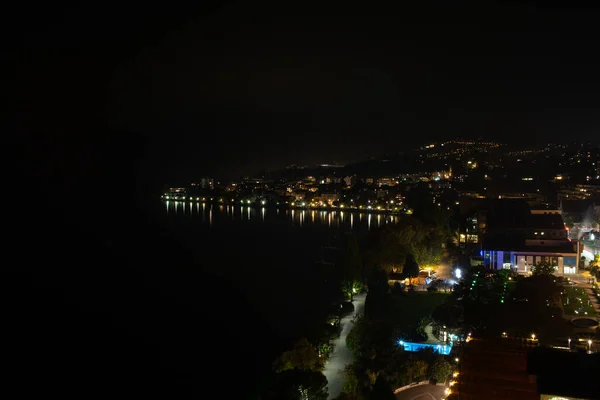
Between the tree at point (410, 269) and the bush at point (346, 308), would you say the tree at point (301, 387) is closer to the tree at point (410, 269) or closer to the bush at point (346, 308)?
the bush at point (346, 308)

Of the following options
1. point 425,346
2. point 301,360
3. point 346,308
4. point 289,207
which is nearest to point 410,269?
point 346,308

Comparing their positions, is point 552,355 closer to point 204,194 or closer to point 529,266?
point 529,266

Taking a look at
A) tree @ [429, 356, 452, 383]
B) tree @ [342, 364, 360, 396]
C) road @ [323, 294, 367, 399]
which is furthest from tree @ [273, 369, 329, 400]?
tree @ [429, 356, 452, 383]

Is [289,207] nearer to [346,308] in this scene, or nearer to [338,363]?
[346,308]

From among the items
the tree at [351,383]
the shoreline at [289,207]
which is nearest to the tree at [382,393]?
the tree at [351,383]

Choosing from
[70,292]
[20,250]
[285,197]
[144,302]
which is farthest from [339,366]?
[285,197]

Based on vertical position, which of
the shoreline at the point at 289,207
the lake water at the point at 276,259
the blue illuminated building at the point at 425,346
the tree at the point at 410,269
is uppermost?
the shoreline at the point at 289,207

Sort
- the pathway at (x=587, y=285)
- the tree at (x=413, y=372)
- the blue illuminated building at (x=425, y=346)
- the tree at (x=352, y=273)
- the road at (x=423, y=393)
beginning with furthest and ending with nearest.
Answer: the tree at (x=352, y=273)
the pathway at (x=587, y=285)
the blue illuminated building at (x=425, y=346)
the tree at (x=413, y=372)
the road at (x=423, y=393)

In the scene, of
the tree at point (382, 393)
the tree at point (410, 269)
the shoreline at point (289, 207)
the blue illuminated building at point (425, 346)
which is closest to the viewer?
the tree at point (382, 393)
